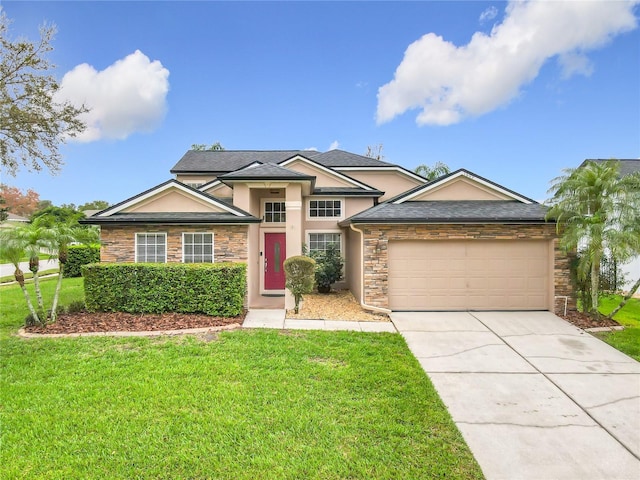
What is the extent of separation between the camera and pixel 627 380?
17.8 ft

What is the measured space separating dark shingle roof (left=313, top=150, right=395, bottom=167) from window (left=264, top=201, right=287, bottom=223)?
4557mm

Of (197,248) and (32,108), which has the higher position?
(32,108)

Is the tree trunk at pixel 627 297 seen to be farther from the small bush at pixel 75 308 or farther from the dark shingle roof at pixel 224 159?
the small bush at pixel 75 308

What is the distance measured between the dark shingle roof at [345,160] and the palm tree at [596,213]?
8919mm

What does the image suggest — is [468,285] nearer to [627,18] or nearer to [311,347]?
[311,347]

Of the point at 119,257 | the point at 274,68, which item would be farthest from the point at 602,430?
the point at 274,68

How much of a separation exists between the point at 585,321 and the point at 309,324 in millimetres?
7638

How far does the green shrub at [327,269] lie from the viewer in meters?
12.6

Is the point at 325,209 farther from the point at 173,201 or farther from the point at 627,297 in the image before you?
the point at 627,297

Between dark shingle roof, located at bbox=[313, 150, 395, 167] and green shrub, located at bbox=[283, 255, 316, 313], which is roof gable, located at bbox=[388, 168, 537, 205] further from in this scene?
dark shingle roof, located at bbox=[313, 150, 395, 167]

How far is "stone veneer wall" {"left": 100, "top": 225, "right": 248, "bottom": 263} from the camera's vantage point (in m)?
10.2

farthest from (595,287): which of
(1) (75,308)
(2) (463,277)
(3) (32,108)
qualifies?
(3) (32,108)

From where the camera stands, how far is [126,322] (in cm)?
822

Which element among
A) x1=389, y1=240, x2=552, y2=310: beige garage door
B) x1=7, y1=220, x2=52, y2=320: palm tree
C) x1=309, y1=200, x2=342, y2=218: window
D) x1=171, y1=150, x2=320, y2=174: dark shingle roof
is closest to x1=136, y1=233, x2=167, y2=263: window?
x1=7, y1=220, x2=52, y2=320: palm tree
